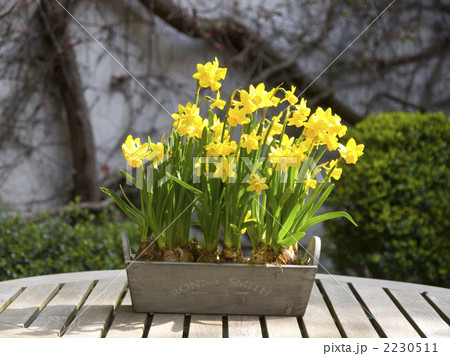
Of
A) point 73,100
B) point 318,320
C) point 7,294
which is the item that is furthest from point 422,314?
point 73,100

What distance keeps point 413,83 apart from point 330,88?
0.63 m

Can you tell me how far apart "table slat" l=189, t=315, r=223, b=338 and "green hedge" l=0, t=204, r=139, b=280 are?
1.75m

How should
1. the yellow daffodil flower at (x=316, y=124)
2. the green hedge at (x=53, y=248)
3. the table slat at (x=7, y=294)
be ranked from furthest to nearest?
the green hedge at (x=53, y=248), the table slat at (x=7, y=294), the yellow daffodil flower at (x=316, y=124)

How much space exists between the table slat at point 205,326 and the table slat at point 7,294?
0.46 m

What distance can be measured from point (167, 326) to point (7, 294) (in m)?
0.50

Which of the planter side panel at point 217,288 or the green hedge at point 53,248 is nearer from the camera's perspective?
the planter side panel at point 217,288

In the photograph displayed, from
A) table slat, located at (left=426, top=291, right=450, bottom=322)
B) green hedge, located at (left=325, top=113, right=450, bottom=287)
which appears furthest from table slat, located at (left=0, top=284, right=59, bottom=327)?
green hedge, located at (left=325, top=113, right=450, bottom=287)

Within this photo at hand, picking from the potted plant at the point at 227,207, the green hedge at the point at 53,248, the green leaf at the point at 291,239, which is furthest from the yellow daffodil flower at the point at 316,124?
the green hedge at the point at 53,248

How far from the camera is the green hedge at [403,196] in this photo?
2.96 m

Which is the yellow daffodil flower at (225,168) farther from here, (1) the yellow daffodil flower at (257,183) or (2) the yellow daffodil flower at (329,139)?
(2) the yellow daffodil flower at (329,139)

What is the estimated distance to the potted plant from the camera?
1.24 m

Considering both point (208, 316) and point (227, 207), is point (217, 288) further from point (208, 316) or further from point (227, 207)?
point (227, 207)

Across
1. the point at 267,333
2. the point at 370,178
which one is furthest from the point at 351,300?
the point at 370,178

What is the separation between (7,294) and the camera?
146 cm
